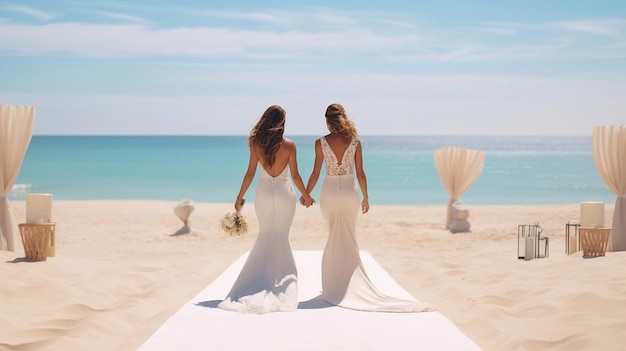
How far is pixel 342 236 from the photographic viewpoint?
6.62 metres

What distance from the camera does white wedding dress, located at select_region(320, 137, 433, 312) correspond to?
6.45 meters

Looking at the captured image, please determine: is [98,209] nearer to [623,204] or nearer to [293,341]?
[623,204]

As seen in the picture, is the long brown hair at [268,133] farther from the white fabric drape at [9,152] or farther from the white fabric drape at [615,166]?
the white fabric drape at [615,166]

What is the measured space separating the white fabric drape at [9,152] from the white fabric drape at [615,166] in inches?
265

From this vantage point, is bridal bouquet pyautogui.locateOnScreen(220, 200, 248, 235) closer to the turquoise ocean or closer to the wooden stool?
the wooden stool

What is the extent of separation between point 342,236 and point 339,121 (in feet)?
3.28

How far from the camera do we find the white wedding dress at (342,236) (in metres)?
6.45

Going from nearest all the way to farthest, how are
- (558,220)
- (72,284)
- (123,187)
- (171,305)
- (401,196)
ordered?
(171,305), (72,284), (558,220), (401,196), (123,187)

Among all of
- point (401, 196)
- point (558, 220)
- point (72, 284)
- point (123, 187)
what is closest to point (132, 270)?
point (72, 284)

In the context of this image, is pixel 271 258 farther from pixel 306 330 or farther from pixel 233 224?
pixel 306 330

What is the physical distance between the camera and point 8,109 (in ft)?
29.6

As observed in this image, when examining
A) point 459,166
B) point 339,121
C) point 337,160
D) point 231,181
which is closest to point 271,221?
point 337,160

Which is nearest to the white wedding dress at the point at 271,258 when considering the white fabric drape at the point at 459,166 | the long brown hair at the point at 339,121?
the long brown hair at the point at 339,121

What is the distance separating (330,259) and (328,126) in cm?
114
